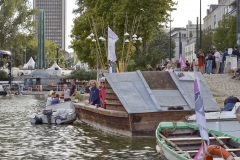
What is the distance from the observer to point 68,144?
51.7 ft

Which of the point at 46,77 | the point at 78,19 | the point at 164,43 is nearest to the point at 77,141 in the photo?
the point at 78,19

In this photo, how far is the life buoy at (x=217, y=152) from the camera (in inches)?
301

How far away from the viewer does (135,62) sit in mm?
42375

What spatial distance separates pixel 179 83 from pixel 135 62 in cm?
2437

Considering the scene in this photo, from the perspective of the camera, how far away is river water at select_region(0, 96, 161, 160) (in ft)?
44.6

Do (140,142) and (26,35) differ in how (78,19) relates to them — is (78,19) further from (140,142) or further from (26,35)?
(140,142)

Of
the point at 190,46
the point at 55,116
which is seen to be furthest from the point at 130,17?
the point at 190,46

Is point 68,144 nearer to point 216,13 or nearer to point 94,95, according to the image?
point 94,95

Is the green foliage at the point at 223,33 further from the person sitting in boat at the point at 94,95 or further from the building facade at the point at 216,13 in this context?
the person sitting in boat at the point at 94,95

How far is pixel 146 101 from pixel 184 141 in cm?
460

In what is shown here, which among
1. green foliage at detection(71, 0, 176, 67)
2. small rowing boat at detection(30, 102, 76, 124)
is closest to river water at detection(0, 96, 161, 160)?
small rowing boat at detection(30, 102, 76, 124)

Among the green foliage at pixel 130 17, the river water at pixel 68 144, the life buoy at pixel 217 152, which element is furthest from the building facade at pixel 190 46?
the life buoy at pixel 217 152

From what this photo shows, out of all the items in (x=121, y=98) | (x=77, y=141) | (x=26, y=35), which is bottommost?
(x=77, y=141)

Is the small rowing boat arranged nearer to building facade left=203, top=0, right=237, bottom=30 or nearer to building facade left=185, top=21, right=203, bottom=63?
building facade left=203, top=0, right=237, bottom=30
